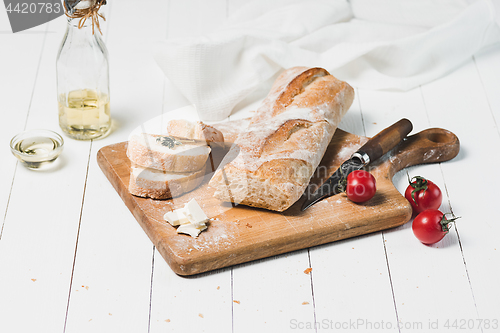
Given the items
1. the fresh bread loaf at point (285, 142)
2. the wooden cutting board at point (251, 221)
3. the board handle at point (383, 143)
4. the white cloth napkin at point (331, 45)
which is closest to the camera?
the wooden cutting board at point (251, 221)

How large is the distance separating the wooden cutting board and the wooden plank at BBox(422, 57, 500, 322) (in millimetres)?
268

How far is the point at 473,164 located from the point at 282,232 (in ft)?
3.54

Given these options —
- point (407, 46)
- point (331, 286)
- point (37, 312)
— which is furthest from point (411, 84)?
point (37, 312)

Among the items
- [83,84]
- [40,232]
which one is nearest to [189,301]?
[40,232]

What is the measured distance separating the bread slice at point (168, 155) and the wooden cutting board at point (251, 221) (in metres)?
0.09

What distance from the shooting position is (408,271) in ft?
6.35

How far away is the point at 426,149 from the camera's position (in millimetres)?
2434

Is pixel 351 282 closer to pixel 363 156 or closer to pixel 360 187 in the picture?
pixel 360 187

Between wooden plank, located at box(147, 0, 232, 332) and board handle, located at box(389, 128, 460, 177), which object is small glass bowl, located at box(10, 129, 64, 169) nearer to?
wooden plank, located at box(147, 0, 232, 332)

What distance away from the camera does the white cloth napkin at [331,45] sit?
2811 mm

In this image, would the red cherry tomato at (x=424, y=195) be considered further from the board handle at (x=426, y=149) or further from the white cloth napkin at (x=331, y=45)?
the white cloth napkin at (x=331, y=45)

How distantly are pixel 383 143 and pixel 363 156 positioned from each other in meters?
0.13

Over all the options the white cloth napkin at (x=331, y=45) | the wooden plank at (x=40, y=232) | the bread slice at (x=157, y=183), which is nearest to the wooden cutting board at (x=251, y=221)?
the bread slice at (x=157, y=183)

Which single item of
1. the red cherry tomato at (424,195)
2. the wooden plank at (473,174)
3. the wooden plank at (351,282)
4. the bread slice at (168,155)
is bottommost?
the wooden plank at (473,174)
